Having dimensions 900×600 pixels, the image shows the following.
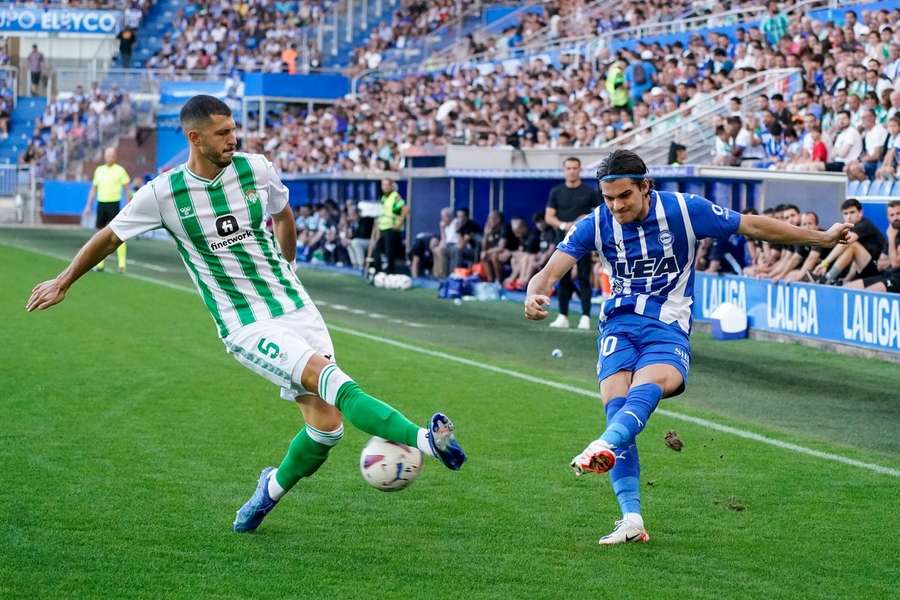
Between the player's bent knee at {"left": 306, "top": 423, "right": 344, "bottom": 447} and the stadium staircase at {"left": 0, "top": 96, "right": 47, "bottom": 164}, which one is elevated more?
the stadium staircase at {"left": 0, "top": 96, "right": 47, "bottom": 164}

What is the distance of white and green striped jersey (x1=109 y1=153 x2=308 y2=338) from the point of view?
6.48 meters

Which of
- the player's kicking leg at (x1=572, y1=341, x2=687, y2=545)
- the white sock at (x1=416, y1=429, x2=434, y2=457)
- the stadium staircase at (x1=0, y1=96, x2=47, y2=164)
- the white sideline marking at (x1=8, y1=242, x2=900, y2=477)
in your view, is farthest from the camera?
the stadium staircase at (x1=0, y1=96, x2=47, y2=164)

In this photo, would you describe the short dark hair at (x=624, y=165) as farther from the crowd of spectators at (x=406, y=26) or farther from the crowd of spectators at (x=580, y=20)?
the crowd of spectators at (x=406, y=26)

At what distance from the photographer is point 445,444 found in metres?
5.63

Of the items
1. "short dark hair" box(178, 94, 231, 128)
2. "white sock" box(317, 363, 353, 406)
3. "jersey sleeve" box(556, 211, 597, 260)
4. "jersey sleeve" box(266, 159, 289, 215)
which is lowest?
"white sock" box(317, 363, 353, 406)

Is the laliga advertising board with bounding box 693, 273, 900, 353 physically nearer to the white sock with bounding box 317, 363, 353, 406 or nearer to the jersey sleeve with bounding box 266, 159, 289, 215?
the jersey sleeve with bounding box 266, 159, 289, 215

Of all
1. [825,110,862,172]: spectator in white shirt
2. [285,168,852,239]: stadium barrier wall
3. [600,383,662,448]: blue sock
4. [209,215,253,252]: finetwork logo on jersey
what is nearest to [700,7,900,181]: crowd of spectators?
[825,110,862,172]: spectator in white shirt

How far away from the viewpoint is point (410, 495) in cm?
762

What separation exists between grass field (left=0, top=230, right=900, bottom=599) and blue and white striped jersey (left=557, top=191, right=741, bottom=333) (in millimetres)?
1067

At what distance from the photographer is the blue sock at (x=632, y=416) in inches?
243

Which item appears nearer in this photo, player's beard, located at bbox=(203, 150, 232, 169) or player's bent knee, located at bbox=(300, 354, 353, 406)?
player's bent knee, located at bbox=(300, 354, 353, 406)

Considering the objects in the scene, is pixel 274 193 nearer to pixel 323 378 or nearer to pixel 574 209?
pixel 323 378

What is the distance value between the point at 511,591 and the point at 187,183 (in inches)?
91.1

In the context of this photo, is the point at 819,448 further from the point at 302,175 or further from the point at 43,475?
the point at 302,175
